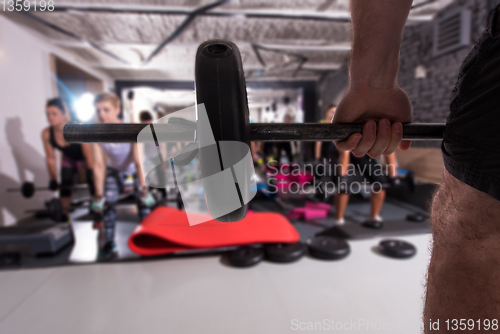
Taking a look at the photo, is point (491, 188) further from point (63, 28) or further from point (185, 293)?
point (63, 28)

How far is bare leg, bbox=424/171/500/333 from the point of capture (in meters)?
0.40

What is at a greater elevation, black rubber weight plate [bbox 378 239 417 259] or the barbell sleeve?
the barbell sleeve

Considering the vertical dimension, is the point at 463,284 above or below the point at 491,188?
below

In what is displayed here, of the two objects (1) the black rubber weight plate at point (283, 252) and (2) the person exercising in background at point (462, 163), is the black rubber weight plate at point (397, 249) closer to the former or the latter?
(1) the black rubber weight plate at point (283, 252)

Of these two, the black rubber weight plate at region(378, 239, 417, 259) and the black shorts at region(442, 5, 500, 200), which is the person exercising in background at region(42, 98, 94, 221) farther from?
the black shorts at region(442, 5, 500, 200)

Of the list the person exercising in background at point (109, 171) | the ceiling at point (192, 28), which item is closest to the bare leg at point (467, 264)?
the person exercising in background at point (109, 171)

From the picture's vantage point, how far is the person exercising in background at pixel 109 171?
1938 mm

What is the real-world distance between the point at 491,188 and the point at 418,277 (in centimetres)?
113

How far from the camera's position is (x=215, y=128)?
1.26ft

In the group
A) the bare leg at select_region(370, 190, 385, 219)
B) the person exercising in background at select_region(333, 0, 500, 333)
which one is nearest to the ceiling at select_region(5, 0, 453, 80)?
the bare leg at select_region(370, 190, 385, 219)

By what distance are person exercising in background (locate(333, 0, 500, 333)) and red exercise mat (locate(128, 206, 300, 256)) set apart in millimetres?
1109

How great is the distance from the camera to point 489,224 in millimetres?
409

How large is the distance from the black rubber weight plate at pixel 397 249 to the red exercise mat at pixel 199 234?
0.51m

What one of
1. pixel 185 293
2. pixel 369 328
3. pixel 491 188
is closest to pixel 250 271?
pixel 185 293
